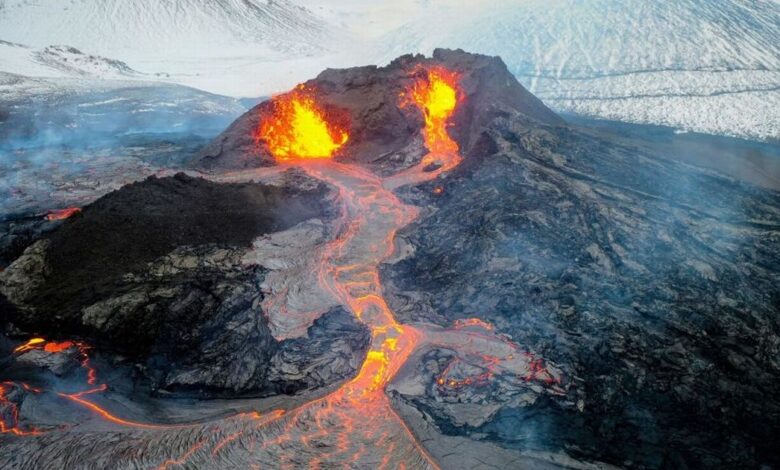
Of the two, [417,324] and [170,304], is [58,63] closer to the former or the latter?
[170,304]

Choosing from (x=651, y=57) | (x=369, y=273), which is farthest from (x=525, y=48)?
(x=369, y=273)

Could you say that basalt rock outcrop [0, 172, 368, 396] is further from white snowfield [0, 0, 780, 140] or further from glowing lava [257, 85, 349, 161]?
white snowfield [0, 0, 780, 140]

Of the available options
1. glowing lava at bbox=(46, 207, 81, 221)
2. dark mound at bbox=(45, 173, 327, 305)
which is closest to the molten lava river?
dark mound at bbox=(45, 173, 327, 305)

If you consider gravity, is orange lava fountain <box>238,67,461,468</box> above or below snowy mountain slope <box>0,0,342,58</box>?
below

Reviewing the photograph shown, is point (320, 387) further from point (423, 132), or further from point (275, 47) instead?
point (275, 47)

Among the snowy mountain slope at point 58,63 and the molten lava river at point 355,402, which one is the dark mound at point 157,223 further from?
the snowy mountain slope at point 58,63

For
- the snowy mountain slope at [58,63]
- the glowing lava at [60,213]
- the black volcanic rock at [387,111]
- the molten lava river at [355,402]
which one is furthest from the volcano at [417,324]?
the snowy mountain slope at [58,63]
